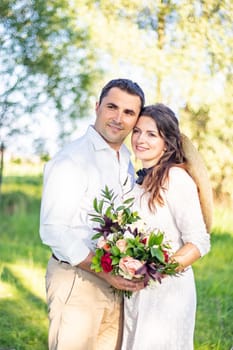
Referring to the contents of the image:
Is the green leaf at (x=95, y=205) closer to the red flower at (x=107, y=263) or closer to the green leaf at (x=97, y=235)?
the green leaf at (x=97, y=235)

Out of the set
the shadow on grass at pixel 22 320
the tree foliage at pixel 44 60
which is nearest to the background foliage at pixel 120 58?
the tree foliage at pixel 44 60

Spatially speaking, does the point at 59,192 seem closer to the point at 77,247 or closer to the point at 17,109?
the point at 77,247

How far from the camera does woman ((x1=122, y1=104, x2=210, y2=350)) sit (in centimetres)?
286

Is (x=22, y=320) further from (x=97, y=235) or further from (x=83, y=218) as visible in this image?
(x=97, y=235)

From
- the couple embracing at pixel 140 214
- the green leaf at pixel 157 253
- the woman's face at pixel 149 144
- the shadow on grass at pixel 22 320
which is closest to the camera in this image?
the green leaf at pixel 157 253

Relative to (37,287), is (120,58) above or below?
above

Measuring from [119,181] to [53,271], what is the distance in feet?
1.87

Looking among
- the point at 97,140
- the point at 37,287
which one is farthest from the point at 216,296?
the point at 97,140

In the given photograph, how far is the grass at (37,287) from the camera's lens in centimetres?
515

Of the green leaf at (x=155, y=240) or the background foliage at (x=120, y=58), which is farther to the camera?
the background foliage at (x=120, y=58)

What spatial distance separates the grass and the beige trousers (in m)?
1.85

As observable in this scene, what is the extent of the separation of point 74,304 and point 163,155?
2.87 ft

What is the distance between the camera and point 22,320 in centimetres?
552

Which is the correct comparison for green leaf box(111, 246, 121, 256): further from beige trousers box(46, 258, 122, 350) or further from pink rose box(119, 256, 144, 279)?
beige trousers box(46, 258, 122, 350)
